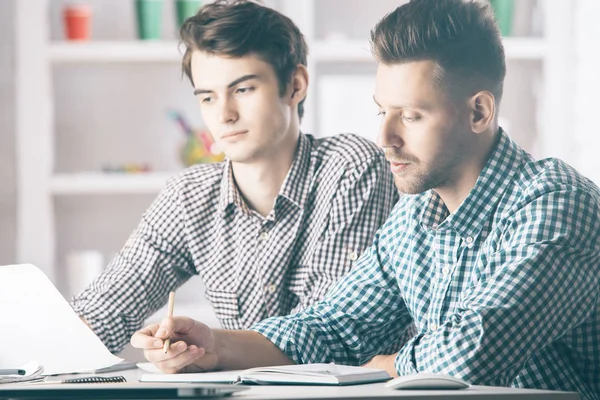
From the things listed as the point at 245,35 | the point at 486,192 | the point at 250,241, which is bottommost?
the point at 250,241

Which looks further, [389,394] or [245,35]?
[245,35]

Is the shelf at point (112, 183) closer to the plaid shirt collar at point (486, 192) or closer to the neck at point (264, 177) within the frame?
the neck at point (264, 177)

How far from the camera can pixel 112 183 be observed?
3152mm

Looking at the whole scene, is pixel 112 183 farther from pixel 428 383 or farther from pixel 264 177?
pixel 428 383

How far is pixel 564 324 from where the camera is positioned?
1255 millimetres

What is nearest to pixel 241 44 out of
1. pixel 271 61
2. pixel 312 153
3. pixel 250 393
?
pixel 271 61

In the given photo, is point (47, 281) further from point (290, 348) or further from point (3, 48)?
point (3, 48)

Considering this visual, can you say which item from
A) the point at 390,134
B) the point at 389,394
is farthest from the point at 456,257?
the point at 389,394

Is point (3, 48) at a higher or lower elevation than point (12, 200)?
higher

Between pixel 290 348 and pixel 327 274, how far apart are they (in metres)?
0.40

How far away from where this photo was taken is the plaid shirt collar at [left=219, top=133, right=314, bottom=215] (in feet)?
6.66

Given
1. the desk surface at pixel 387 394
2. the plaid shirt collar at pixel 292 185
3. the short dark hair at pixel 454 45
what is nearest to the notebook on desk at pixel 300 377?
the desk surface at pixel 387 394

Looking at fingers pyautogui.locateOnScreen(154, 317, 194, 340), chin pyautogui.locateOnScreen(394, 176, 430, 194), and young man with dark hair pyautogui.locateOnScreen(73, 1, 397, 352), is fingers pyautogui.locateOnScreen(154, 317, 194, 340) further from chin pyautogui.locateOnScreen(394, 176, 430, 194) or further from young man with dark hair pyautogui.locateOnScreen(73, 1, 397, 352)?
young man with dark hair pyautogui.locateOnScreen(73, 1, 397, 352)

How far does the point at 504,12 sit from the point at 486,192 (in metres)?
1.97
